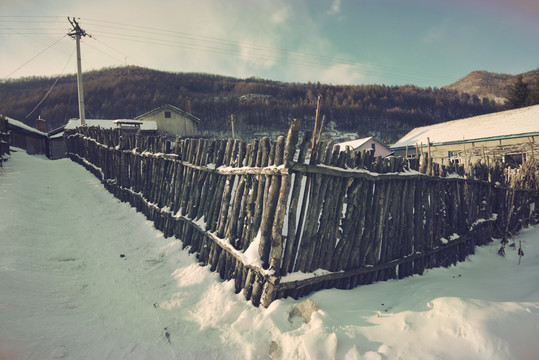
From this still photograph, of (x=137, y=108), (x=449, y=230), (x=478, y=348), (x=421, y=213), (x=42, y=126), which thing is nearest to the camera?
(x=478, y=348)

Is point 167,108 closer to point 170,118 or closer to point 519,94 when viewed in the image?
point 170,118

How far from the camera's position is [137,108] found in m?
67.1

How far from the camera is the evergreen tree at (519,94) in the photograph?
3731 centimetres

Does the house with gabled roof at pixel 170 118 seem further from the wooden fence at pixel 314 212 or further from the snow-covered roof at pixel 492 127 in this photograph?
the wooden fence at pixel 314 212

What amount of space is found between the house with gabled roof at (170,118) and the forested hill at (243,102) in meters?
20.4

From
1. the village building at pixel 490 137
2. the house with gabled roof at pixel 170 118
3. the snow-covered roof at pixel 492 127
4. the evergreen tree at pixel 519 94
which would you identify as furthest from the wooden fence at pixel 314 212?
the evergreen tree at pixel 519 94

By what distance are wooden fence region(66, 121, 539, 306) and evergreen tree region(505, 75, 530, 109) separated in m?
47.0

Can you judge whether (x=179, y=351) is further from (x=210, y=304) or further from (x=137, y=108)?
(x=137, y=108)

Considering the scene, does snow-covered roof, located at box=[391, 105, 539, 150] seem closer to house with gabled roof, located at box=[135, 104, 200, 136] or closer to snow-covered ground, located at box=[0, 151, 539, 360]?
snow-covered ground, located at box=[0, 151, 539, 360]

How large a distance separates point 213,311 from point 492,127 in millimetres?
28670

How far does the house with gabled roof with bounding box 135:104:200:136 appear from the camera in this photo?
35.8 metres

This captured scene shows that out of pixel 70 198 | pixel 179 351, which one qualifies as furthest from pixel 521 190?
pixel 70 198

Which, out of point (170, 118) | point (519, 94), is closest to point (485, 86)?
point (519, 94)

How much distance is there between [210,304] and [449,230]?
4667 mm
